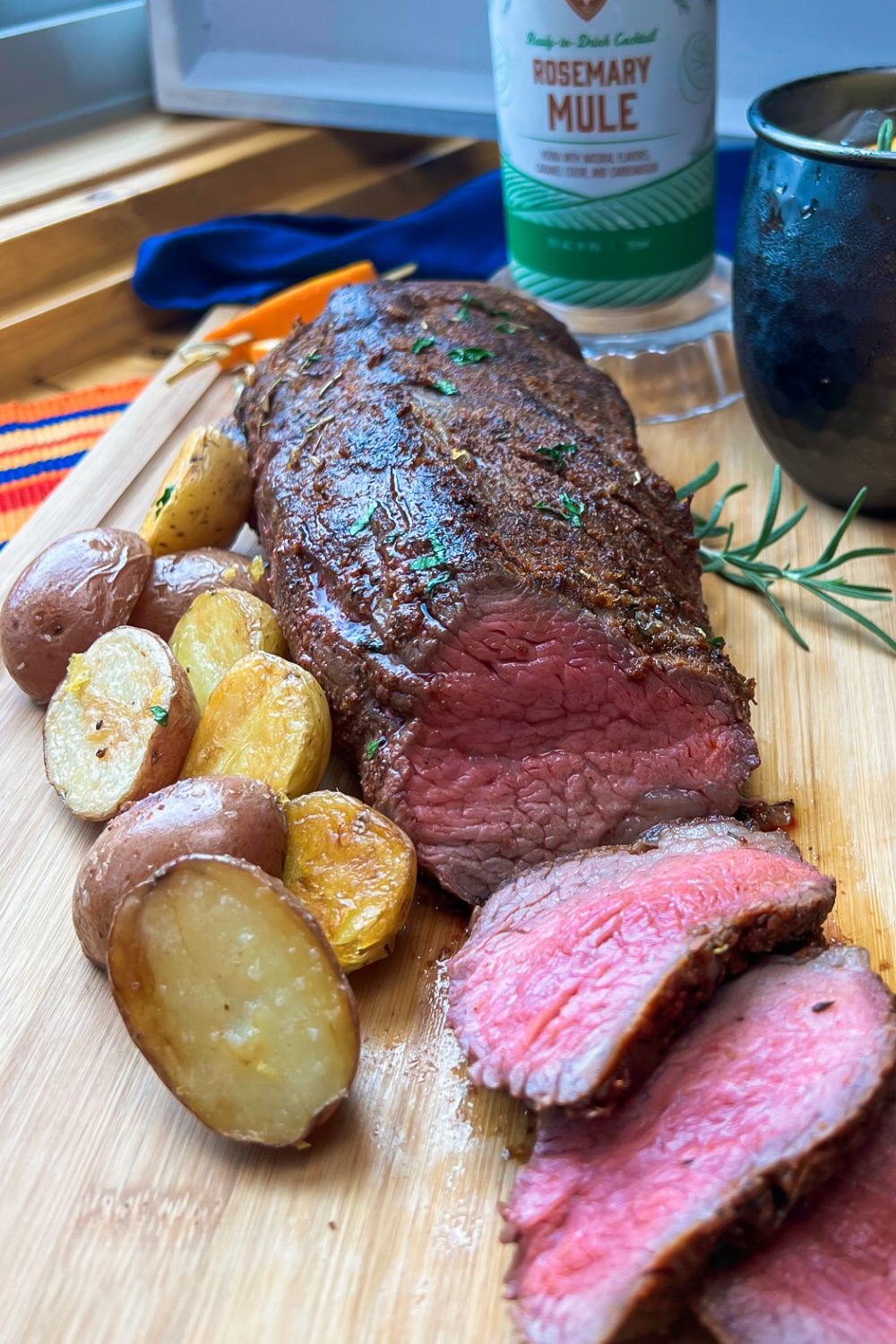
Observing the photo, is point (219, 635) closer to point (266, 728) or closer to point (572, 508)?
point (266, 728)

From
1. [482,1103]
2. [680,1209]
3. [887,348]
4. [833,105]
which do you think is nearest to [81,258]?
[833,105]

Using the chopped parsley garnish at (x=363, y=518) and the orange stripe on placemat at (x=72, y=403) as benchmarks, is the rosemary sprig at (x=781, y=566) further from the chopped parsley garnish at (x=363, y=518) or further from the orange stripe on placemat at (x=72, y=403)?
the orange stripe on placemat at (x=72, y=403)

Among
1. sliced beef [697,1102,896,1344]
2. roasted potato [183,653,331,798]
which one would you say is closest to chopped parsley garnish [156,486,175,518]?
roasted potato [183,653,331,798]

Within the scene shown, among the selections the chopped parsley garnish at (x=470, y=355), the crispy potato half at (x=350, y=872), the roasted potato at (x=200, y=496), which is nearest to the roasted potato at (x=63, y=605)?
the roasted potato at (x=200, y=496)

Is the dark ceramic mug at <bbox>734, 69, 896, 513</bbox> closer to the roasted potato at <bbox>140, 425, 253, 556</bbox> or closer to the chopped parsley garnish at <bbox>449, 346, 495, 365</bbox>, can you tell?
the chopped parsley garnish at <bbox>449, 346, 495, 365</bbox>

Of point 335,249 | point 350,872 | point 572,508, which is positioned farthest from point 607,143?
point 350,872

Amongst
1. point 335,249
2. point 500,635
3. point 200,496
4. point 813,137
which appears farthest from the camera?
point 335,249

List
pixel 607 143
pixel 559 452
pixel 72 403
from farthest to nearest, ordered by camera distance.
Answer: pixel 72 403 → pixel 607 143 → pixel 559 452
